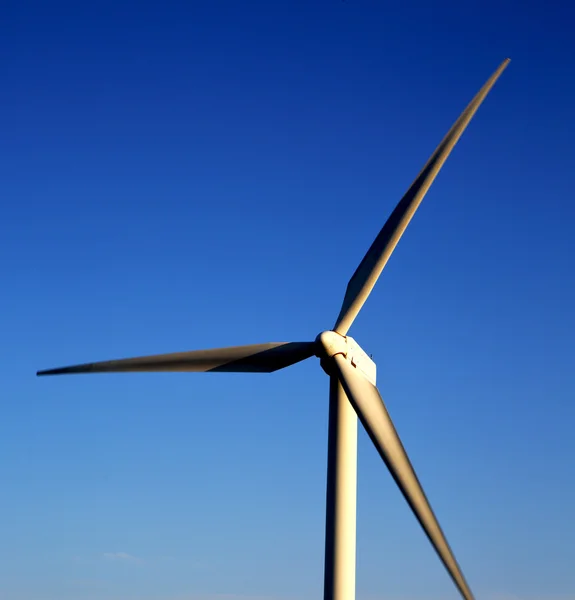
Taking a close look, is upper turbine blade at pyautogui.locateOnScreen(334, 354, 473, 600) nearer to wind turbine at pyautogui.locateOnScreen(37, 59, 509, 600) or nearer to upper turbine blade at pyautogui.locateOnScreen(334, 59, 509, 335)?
wind turbine at pyautogui.locateOnScreen(37, 59, 509, 600)

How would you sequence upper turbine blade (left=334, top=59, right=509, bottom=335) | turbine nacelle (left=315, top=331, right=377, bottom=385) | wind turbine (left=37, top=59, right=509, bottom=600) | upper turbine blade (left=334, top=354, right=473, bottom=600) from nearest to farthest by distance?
upper turbine blade (left=334, top=354, right=473, bottom=600) → wind turbine (left=37, top=59, right=509, bottom=600) → turbine nacelle (left=315, top=331, right=377, bottom=385) → upper turbine blade (left=334, top=59, right=509, bottom=335)

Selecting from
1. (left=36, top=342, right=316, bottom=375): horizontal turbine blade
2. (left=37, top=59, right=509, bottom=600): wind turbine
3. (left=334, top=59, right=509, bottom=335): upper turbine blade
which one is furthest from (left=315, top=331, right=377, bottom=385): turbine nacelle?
(left=36, top=342, right=316, bottom=375): horizontal turbine blade

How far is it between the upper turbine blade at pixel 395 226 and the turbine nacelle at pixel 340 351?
0.89 m

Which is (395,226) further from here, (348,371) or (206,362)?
(206,362)

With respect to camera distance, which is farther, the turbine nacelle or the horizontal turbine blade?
the horizontal turbine blade

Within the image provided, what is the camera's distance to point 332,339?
101 feet

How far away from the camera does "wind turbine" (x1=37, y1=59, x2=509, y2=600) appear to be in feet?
96.0

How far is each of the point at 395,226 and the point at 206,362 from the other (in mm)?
7563

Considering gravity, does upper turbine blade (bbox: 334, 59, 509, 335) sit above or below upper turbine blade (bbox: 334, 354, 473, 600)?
above

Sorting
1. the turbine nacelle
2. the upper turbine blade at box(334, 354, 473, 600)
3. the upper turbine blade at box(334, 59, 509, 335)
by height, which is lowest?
the upper turbine blade at box(334, 354, 473, 600)

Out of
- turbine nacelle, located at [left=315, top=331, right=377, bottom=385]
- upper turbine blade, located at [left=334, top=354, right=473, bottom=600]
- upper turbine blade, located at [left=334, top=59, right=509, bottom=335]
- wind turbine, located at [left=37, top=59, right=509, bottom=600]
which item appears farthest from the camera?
upper turbine blade, located at [left=334, top=59, right=509, bottom=335]

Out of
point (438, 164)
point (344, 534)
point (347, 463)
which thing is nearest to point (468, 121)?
point (438, 164)

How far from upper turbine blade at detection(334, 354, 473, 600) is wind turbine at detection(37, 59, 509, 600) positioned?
0.03m

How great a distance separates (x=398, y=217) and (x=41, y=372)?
12.8 m
